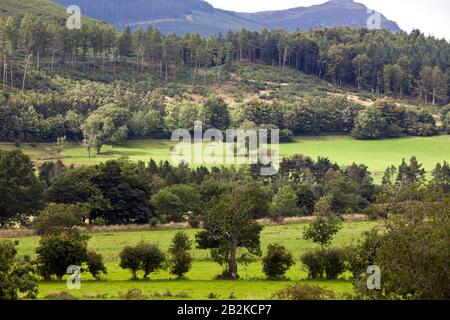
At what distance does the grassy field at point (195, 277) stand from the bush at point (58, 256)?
3.88 feet

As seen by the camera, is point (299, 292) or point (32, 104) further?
point (32, 104)

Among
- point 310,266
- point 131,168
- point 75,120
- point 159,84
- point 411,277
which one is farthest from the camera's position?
point 159,84

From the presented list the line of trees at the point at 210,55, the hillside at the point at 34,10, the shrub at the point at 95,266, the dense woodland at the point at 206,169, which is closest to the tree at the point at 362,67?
the line of trees at the point at 210,55

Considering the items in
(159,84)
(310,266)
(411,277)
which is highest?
(159,84)

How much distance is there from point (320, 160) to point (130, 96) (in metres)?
43.4

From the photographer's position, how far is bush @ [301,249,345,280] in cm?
5228

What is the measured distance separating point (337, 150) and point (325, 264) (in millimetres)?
74572

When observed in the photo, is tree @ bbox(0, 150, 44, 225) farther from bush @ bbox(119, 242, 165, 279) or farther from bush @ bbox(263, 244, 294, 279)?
bush @ bbox(263, 244, 294, 279)

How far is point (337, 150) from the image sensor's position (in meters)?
126

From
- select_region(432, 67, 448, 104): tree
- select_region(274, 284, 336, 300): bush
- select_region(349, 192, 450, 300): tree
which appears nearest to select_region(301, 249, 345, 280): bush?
select_region(349, 192, 450, 300): tree

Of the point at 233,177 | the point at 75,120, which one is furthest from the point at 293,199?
the point at 75,120

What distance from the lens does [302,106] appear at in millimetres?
137125

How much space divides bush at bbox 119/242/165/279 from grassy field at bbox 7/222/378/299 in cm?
74

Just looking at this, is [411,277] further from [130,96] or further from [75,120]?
[130,96]
